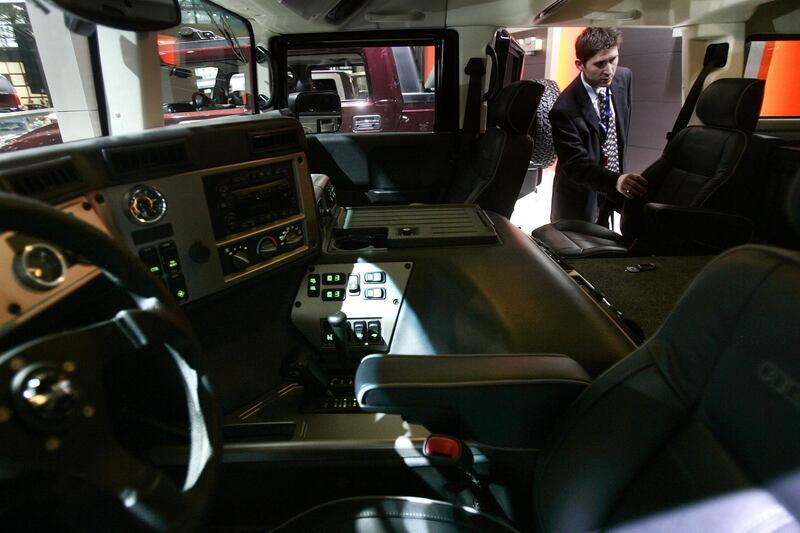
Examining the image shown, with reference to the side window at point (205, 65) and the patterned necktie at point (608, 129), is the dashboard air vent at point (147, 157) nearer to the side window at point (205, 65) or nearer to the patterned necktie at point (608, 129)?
the side window at point (205, 65)

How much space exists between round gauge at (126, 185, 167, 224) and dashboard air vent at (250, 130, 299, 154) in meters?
0.29

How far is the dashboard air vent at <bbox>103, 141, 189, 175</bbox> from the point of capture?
3.29 ft

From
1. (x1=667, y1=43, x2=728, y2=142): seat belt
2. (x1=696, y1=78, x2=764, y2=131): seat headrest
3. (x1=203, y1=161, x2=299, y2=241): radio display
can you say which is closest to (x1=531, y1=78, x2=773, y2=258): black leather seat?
(x1=696, y1=78, x2=764, y2=131): seat headrest

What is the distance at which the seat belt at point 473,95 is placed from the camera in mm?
3109

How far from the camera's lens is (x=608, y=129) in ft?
10.2

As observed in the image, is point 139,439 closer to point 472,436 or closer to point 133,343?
point 133,343

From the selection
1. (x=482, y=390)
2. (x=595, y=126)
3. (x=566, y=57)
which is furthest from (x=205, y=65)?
(x=566, y=57)

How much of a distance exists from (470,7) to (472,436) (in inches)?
100

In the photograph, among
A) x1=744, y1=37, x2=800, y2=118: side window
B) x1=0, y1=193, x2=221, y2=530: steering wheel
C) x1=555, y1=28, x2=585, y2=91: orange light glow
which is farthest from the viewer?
x1=555, y1=28, x2=585, y2=91: orange light glow

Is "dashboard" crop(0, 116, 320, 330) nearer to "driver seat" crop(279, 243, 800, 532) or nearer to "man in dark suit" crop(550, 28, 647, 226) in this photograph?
"driver seat" crop(279, 243, 800, 532)

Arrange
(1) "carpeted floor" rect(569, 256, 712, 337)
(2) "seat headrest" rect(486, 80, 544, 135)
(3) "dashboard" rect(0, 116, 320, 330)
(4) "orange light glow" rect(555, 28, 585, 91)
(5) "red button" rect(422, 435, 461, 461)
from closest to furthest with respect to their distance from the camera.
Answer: (3) "dashboard" rect(0, 116, 320, 330), (5) "red button" rect(422, 435, 461, 461), (1) "carpeted floor" rect(569, 256, 712, 337), (2) "seat headrest" rect(486, 80, 544, 135), (4) "orange light glow" rect(555, 28, 585, 91)

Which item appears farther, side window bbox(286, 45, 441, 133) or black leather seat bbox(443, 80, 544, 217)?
side window bbox(286, 45, 441, 133)

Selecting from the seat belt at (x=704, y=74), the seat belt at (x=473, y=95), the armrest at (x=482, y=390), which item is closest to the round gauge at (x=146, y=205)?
the armrest at (x=482, y=390)

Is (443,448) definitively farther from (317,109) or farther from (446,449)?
(317,109)
